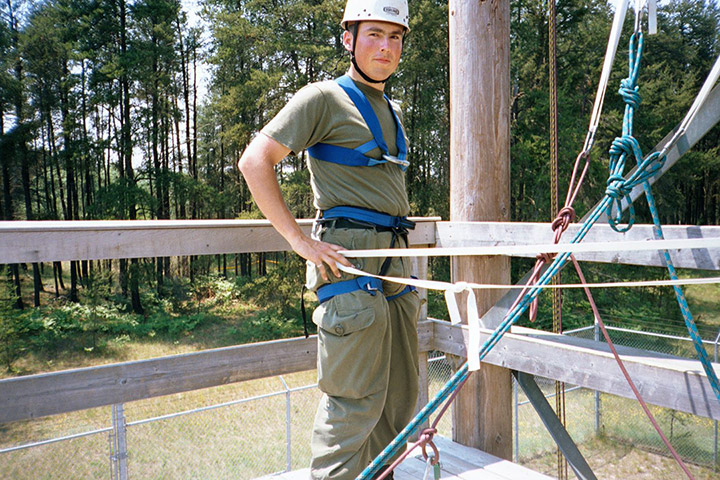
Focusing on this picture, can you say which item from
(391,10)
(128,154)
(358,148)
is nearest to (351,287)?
(358,148)

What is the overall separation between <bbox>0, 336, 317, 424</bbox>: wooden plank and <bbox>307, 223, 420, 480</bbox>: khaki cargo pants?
1.82 feet

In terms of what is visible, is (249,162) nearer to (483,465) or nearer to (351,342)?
(351,342)

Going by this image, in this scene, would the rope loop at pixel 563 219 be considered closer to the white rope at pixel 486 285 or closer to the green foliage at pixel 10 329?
the white rope at pixel 486 285

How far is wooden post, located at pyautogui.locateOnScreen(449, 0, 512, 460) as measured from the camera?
2525mm

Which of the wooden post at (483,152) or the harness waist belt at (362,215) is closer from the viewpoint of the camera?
the harness waist belt at (362,215)

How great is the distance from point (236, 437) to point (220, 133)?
38.9ft

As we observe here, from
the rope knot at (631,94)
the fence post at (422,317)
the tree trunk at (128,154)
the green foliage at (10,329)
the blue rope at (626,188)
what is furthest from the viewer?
the tree trunk at (128,154)

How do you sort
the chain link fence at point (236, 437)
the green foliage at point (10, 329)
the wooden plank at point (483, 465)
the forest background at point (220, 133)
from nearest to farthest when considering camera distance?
the wooden plank at point (483, 465) → the chain link fence at point (236, 437) → the green foliage at point (10, 329) → the forest background at point (220, 133)

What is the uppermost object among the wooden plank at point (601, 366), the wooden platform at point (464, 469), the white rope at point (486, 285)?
the white rope at point (486, 285)

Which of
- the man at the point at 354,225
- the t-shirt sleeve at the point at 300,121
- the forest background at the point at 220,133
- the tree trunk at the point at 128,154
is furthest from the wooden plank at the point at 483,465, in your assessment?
the tree trunk at the point at 128,154

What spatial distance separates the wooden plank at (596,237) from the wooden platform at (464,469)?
93 centimetres

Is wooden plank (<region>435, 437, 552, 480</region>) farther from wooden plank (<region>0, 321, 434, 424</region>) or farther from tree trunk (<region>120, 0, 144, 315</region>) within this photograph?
tree trunk (<region>120, 0, 144, 315</region>)

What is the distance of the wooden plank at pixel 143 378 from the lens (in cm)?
183

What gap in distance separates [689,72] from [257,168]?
86.8ft
